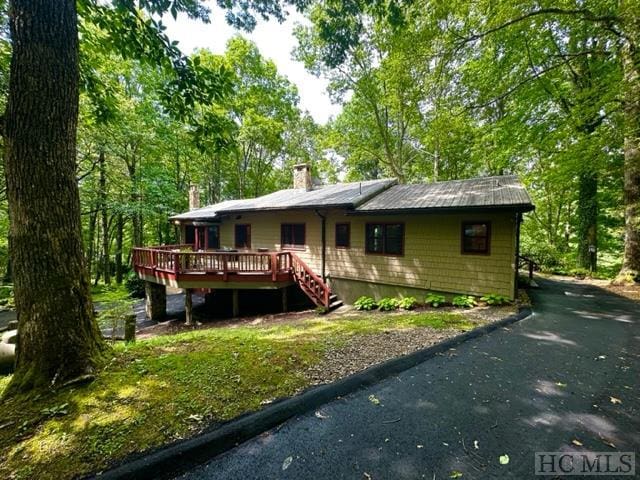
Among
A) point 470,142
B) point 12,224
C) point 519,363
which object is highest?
point 470,142

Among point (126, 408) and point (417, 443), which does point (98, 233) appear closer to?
point (126, 408)

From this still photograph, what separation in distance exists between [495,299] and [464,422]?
6.09 m

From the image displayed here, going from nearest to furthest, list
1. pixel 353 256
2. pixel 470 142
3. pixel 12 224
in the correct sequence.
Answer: pixel 12 224, pixel 353 256, pixel 470 142

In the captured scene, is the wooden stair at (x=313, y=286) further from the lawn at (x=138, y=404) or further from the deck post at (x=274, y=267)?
the lawn at (x=138, y=404)

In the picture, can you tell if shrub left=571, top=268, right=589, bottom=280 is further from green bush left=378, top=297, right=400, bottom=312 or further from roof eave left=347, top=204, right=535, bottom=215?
green bush left=378, top=297, right=400, bottom=312

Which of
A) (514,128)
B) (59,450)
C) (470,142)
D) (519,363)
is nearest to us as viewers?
(59,450)

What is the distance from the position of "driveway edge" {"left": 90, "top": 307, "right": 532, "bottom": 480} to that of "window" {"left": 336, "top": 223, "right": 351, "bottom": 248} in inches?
283

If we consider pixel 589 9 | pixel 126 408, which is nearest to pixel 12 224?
pixel 126 408

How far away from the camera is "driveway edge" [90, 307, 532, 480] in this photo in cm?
190

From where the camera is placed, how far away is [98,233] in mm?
23031

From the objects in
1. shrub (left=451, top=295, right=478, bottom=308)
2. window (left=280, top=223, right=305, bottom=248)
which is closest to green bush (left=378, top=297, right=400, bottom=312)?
shrub (left=451, top=295, right=478, bottom=308)

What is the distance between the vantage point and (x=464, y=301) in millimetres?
7766

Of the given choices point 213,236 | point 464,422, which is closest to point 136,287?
point 213,236

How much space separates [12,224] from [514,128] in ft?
54.6
